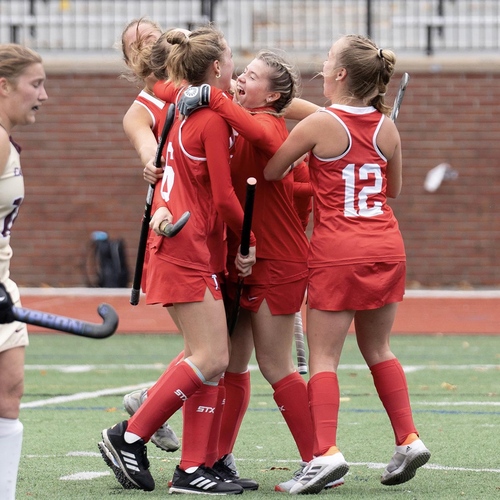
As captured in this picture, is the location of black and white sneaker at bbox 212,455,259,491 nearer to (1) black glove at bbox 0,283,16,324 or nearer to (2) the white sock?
(2) the white sock

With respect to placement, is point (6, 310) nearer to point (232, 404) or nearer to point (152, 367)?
point (232, 404)

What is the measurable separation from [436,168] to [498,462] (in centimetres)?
1144

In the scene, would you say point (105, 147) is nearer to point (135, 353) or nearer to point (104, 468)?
point (135, 353)

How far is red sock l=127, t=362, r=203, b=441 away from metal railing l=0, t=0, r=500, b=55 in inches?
511

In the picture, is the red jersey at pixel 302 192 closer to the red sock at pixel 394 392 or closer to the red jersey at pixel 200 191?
the red jersey at pixel 200 191

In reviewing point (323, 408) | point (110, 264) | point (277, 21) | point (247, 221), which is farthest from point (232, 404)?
point (277, 21)

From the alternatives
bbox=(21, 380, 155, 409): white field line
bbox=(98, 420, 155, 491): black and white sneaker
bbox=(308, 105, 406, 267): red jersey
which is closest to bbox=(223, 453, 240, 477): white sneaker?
bbox=(98, 420, 155, 491): black and white sneaker

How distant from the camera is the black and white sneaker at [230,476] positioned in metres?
5.43

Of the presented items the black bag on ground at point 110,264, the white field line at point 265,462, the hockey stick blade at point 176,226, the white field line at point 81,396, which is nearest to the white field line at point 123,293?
the black bag on ground at point 110,264

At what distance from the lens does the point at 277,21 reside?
59.6 ft

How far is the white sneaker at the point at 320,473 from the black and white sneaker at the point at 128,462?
0.66m

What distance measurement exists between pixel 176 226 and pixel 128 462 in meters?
1.07

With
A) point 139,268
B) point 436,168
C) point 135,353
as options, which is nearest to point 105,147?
point 436,168

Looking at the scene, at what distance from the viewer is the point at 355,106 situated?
5398 mm
